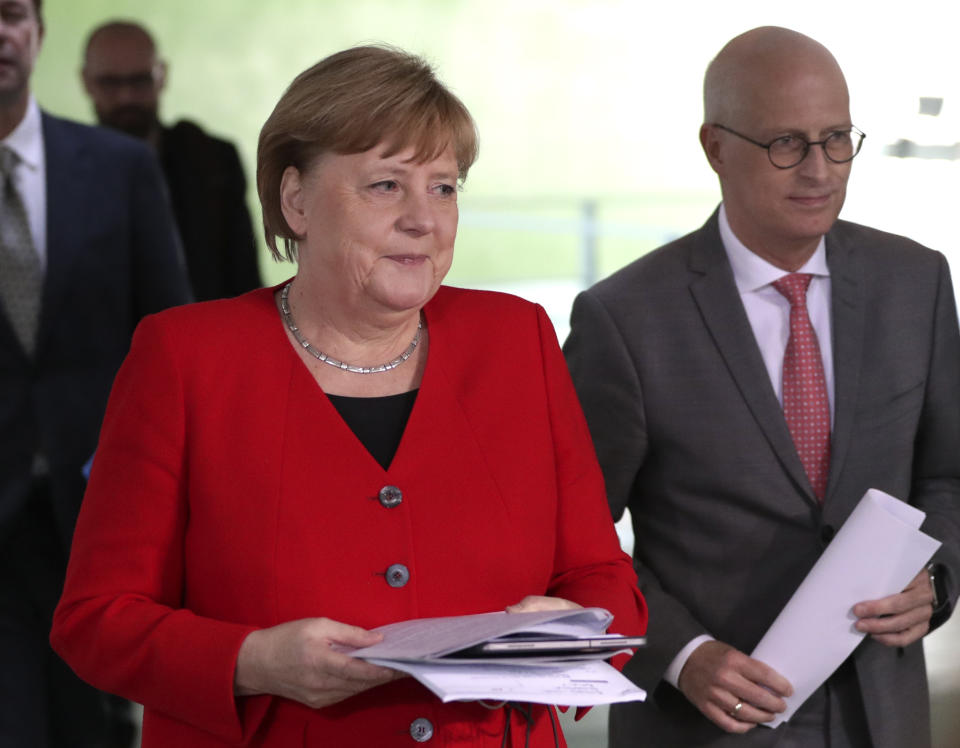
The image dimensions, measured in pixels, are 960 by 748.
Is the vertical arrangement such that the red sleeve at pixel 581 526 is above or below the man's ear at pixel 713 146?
below

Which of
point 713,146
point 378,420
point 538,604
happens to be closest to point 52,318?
point 378,420

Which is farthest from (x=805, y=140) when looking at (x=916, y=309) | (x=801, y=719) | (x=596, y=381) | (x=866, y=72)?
(x=866, y=72)

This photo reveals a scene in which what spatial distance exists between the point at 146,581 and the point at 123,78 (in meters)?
3.32

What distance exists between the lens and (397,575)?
6.37 feet

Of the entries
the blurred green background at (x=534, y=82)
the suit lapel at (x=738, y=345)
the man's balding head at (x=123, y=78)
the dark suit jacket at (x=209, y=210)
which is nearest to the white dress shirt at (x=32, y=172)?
the dark suit jacket at (x=209, y=210)

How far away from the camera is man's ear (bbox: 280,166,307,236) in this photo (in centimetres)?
211

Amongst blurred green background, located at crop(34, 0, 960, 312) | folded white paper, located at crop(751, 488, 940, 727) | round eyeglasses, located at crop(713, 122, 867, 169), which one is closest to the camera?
folded white paper, located at crop(751, 488, 940, 727)

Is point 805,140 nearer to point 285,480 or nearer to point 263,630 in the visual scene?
point 285,480

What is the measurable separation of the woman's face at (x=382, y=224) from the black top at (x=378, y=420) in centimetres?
15

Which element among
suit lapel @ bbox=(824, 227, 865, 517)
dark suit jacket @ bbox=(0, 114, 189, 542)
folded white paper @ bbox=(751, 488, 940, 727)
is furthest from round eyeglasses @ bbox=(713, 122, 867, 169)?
dark suit jacket @ bbox=(0, 114, 189, 542)

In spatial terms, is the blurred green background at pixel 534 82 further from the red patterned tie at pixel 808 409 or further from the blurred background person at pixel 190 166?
the red patterned tie at pixel 808 409

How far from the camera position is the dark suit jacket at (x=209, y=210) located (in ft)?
15.5

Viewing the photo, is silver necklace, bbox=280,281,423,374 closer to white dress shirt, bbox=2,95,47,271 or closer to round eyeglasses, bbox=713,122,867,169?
round eyeglasses, bbox=713,122,867,169

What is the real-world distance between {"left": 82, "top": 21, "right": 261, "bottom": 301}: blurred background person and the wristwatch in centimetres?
281
